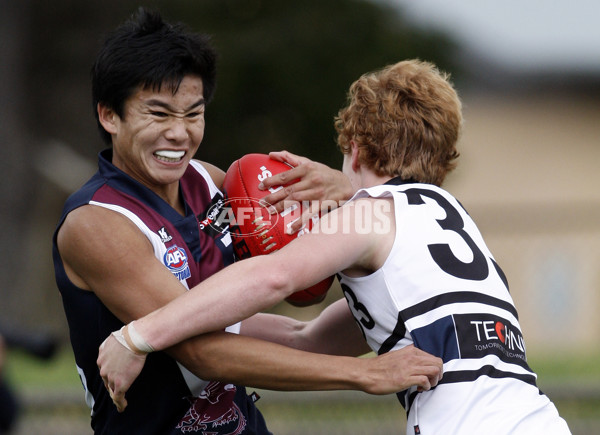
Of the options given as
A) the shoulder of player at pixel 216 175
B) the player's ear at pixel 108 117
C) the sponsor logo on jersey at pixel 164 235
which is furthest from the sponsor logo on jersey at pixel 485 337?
the player's ear at pixel 108 117

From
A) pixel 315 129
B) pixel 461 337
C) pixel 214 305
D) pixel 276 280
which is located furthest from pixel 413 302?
pixel 315 129

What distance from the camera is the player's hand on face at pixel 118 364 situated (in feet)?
9.52

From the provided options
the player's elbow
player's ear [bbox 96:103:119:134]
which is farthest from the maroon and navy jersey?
the player's elbow

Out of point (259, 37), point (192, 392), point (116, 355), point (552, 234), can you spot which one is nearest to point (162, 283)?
point (116, 355)

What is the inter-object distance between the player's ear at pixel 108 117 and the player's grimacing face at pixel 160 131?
2 centimetres

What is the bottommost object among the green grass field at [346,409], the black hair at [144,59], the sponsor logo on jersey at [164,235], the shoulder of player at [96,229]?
the green grass field at [346,409]

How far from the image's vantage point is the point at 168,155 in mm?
3328

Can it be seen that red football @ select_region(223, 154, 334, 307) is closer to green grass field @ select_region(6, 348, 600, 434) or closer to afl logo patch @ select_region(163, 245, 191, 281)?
afl logo patch @ select_region(163, 245, 191, 281)

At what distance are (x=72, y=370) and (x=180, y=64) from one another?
6731mm

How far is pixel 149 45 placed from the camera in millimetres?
3260

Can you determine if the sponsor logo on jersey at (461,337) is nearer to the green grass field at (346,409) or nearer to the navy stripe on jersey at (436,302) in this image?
the navy stripe on jersey at (436,302)

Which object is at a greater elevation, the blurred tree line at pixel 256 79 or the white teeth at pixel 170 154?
the white teeth at pixel 170 154

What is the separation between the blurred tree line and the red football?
1005 cm

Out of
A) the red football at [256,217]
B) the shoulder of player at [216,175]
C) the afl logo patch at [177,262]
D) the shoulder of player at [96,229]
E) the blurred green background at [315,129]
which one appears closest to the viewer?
the shoulder of player at [96,229]
